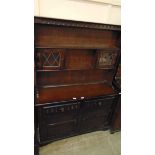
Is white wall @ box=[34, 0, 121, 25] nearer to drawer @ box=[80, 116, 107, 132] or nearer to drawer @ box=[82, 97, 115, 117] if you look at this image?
drawer @ box=[82, 97, 115, 117]

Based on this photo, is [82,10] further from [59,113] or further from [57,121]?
[57,121]

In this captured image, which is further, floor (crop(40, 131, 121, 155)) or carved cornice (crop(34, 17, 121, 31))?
floor (crop(40, 131, 121, 155))

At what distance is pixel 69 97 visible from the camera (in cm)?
189

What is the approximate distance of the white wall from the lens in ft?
5.11

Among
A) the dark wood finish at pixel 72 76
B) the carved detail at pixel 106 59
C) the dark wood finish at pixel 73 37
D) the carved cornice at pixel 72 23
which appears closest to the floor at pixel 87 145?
the dark wood finish at pixel 72 76

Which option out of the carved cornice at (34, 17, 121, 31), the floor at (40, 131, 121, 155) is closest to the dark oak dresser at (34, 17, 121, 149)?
the carved cornice at (34, 17, 121, 31)

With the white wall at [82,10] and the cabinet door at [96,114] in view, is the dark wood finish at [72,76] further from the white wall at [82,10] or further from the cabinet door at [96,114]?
the white wall at [82,10]

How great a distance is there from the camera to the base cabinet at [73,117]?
1.87m

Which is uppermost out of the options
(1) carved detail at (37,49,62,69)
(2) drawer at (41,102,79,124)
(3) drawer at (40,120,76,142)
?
(1) carved detail at (37,49,62,69)

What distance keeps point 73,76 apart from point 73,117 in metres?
0.54

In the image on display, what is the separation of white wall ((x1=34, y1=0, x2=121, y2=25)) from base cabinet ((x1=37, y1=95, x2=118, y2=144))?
98 cm
